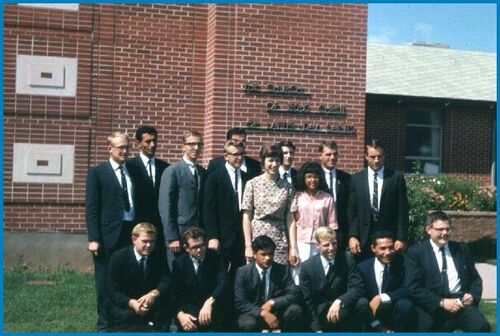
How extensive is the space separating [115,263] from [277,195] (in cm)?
152

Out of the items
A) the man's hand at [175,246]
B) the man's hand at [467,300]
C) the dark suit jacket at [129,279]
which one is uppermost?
the man's hand at [175,246]

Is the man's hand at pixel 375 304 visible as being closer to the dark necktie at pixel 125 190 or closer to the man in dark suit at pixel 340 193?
the man in dark suit at pixel 340 193

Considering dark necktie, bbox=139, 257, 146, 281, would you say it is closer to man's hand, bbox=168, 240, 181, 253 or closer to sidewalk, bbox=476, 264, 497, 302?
man's hand, bbox=168, 240, 181, 253

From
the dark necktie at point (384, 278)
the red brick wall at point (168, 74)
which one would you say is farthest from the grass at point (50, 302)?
the dark necktie at point (384, 278)

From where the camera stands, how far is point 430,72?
64.3ft

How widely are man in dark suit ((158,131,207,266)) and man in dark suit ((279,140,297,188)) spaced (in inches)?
30.2

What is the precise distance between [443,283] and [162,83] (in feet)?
19.1

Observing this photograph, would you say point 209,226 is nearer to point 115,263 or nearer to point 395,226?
point 115,263

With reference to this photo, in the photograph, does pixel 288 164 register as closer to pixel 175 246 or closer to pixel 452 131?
pixel 175 246

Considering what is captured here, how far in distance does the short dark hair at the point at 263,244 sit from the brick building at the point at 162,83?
451cm

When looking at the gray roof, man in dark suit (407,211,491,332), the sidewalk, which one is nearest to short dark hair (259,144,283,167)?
man in dark suit (407,211,491,332)

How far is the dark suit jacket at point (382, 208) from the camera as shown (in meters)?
6.86

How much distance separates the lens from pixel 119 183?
21.1ft

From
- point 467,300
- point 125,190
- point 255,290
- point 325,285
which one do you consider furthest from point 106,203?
point 467,300
